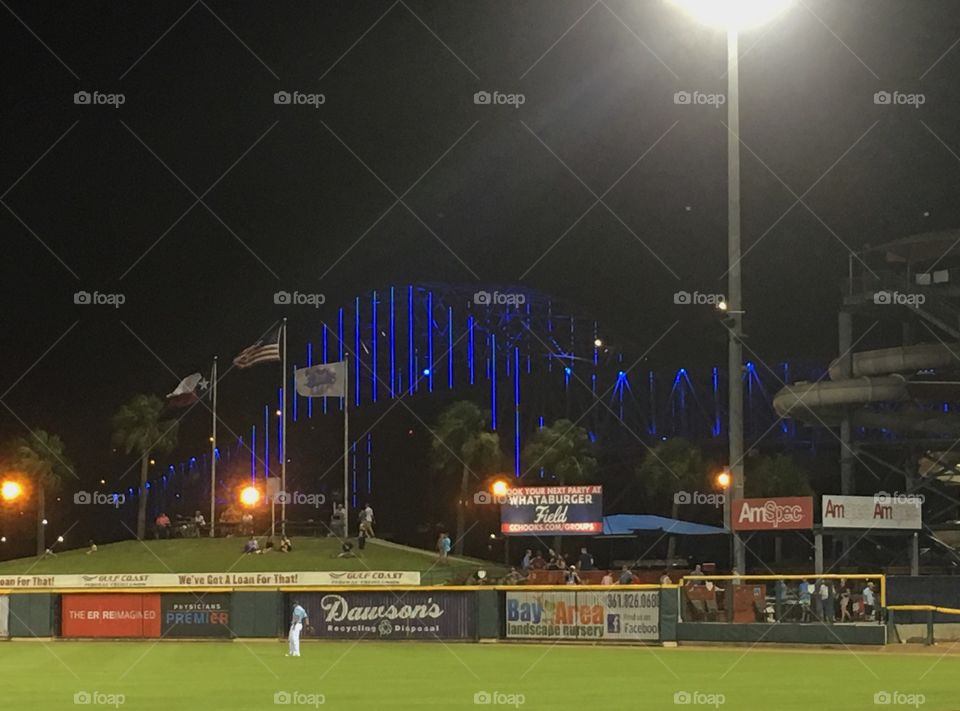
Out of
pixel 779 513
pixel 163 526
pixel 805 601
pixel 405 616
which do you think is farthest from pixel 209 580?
pixel 805 601

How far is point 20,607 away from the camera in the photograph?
36.6 m

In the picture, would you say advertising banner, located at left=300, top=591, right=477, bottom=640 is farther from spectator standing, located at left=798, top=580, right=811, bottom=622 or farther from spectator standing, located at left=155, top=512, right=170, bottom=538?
spectator standing, located at left=155, top=512, right=170, bottom=538

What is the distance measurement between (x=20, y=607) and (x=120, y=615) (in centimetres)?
311

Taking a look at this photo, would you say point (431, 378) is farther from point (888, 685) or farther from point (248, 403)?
point (888, 685)

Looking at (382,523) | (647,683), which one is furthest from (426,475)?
(647,683)

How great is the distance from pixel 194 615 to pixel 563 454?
35.5 metres

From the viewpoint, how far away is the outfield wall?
97.5ft

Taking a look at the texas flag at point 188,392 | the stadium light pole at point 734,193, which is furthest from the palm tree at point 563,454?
the stadium light pole at point 734,193

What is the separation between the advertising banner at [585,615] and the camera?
3022 centimetres

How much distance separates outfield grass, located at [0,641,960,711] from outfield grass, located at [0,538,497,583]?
15.6 meters

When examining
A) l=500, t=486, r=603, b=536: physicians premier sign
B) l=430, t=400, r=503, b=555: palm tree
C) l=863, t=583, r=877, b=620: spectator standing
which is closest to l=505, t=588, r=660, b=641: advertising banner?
l=863, t=583, r=877, b=620: spectator standing

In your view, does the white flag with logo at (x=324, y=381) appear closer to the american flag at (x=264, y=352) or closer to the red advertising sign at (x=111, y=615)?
the american flag at (x=264, y=352)

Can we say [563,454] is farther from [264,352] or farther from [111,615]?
[111,615]

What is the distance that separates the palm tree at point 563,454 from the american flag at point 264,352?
21.4 metres
